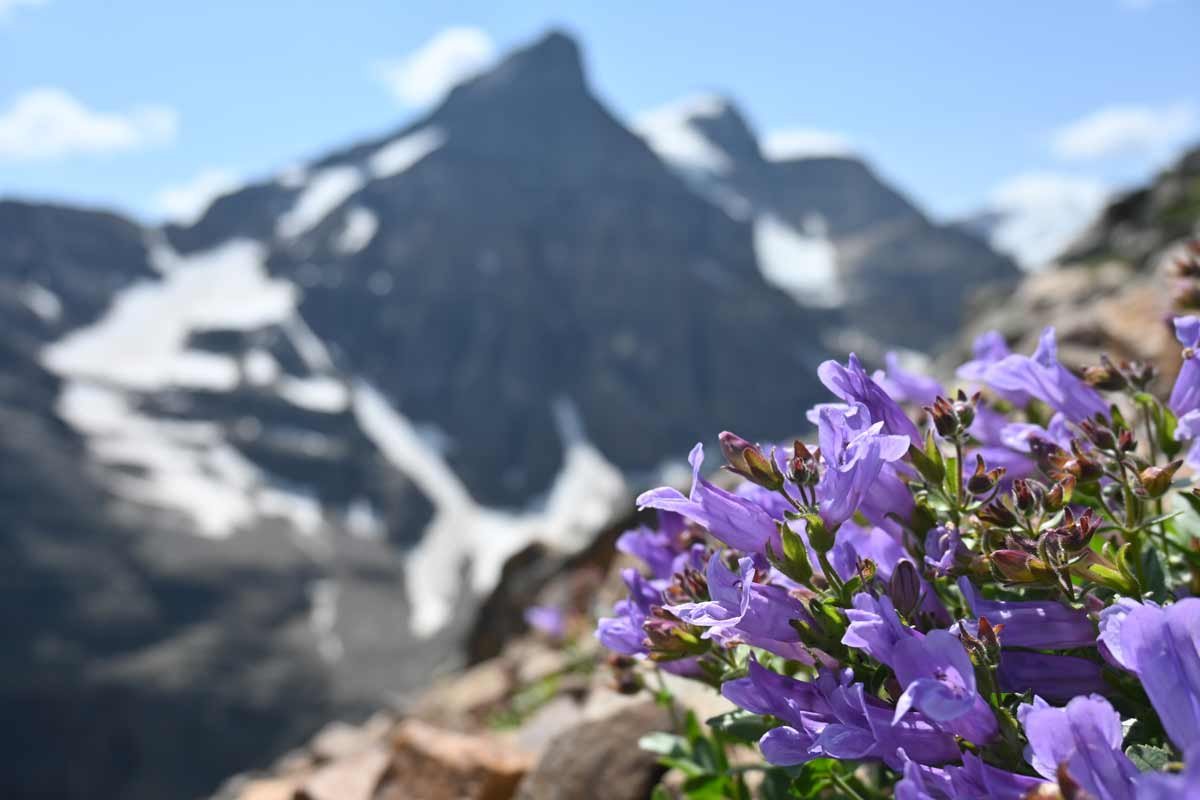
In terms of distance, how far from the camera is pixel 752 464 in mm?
Result: 2205

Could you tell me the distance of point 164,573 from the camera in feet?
369

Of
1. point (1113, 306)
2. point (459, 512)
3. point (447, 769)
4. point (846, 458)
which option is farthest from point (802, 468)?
point (459, 512)

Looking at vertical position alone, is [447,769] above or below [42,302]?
below

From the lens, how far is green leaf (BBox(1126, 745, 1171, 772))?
1721mm

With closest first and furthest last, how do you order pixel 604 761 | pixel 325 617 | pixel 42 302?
pixel 604 761
pixel 325 617
pixel 42 302

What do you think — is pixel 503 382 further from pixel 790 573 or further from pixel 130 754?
pixel 790 573

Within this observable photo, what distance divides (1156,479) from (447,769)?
15.0ft

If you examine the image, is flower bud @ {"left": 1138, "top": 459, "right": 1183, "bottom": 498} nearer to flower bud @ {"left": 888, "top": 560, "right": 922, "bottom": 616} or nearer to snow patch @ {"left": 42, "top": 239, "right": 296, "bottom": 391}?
flower bud @ {"left": 888, "top": 560, "right": 922, "bottom": 616}

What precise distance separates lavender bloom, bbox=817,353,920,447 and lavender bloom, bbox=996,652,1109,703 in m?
0.58

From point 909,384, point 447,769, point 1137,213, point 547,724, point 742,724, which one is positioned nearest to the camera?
point 742,724

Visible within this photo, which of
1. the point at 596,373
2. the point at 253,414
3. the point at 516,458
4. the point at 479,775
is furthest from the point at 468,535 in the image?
the point at 479,775

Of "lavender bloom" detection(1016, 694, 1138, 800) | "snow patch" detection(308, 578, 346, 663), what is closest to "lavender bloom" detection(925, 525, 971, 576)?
"lavender bloom" detection(1016, 694, 1138, 800)

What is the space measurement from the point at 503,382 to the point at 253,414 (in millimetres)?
51245

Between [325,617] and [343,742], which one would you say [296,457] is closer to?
[325,617]
